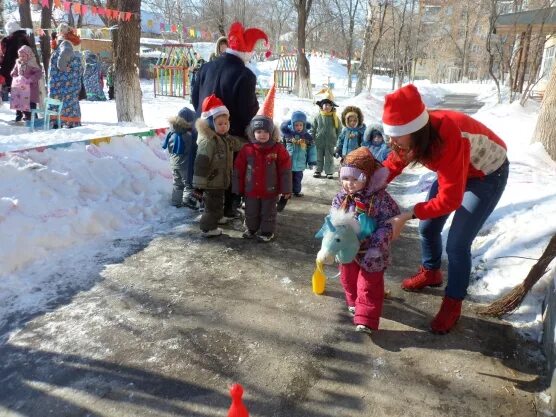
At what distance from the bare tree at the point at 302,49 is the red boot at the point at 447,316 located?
693 inches

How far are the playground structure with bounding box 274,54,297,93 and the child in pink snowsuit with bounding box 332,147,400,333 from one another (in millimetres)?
23537

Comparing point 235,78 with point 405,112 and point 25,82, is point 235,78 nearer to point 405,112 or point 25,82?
point 405,112

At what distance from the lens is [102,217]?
4.64m

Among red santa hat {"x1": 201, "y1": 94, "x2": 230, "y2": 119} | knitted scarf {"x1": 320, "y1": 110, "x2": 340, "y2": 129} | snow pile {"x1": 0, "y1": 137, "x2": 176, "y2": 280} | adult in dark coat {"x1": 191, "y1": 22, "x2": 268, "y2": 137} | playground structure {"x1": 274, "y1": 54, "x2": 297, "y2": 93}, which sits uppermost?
playground structure {"x1": 274, "y1": 54, "x2": 297, "y2": 93}

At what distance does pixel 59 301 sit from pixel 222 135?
7.37ft

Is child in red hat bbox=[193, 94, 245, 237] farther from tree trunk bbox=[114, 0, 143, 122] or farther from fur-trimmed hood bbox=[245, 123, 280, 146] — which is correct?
tree trunk bbox=[114, 0, 143, 122]

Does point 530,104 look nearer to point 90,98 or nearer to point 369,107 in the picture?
point 369,107

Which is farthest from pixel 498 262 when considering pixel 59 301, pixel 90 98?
pixel 90 98

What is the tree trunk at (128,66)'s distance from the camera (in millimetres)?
8398

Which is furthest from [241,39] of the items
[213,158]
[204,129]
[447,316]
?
[447,316]

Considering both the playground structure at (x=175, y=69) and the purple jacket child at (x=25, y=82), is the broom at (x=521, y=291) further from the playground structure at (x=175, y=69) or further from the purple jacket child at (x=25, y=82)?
the playground structure at (x=175, y=69)

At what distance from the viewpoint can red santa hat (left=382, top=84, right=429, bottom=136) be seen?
8.26 feet

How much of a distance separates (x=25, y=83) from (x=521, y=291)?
957cm

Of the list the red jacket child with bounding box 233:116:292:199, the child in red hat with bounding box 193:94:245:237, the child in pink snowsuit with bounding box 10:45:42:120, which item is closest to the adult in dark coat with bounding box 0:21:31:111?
the child in pink snowsuit with bounding box 10:45:42:120
